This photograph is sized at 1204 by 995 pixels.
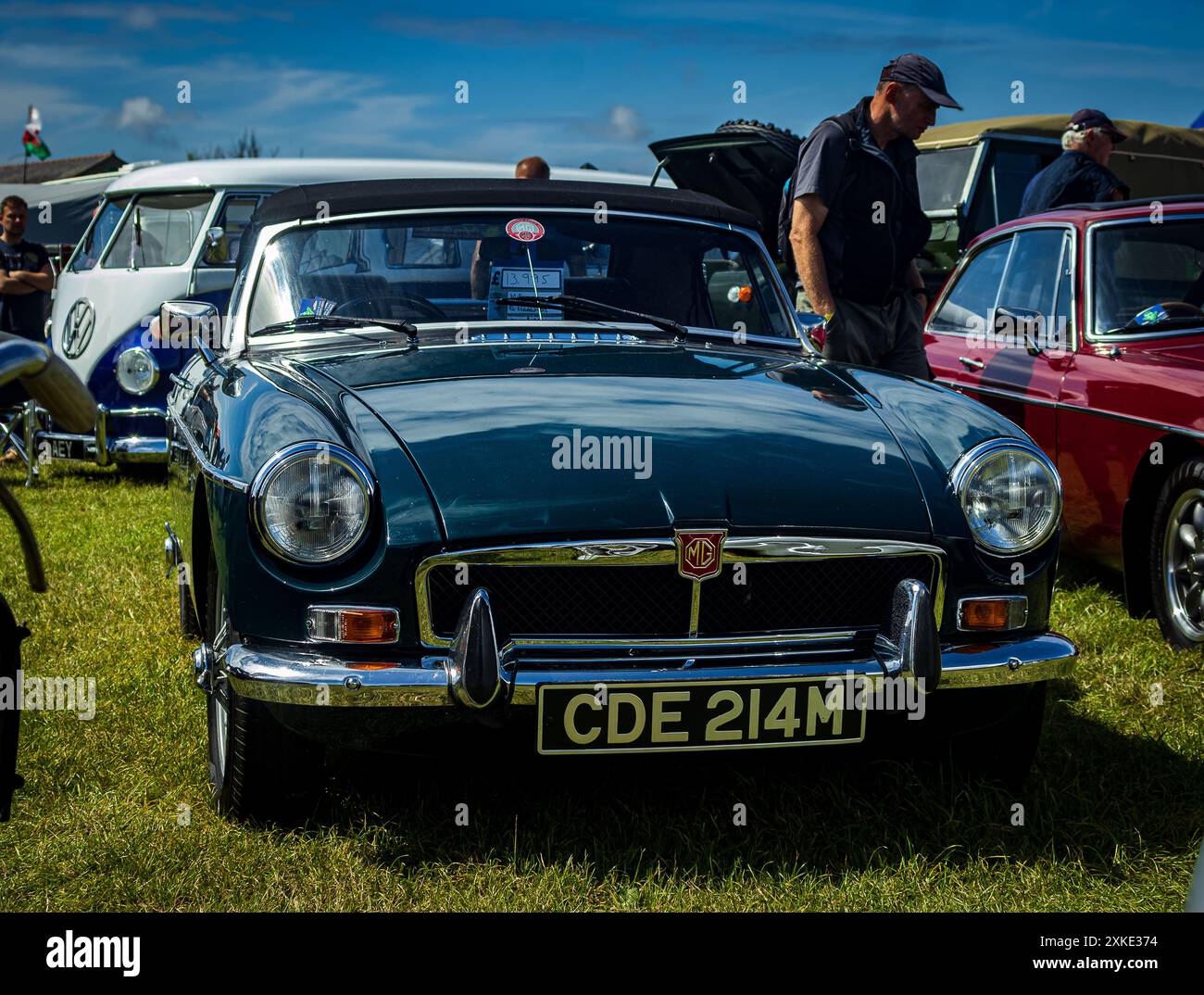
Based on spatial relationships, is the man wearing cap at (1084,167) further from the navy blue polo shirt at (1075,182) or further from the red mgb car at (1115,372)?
the red mgb car at (1115,372)

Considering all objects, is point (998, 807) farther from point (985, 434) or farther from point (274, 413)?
point (274, 413)

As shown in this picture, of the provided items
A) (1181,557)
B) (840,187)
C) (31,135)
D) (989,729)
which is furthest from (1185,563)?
(31,135)

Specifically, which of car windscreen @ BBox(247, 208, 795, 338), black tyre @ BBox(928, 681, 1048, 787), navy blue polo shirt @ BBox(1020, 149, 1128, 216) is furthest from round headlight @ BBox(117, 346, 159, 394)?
black tyre @ BBox(928, 681, 1048, 787)

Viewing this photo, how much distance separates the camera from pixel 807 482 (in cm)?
285

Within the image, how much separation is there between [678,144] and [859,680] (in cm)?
875

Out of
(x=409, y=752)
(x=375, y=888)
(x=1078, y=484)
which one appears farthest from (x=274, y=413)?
(x=1078, y=484)

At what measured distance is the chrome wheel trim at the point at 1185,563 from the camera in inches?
171

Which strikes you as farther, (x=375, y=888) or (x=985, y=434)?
(x=985, y=434)

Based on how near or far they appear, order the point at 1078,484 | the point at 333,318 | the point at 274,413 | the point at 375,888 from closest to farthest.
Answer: the point at 375,888 < the point at 274,413 < the point at 333,318 < the point at 1078,484

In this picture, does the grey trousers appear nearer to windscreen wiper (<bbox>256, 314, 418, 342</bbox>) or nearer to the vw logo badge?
windscreen wiper (<bbox>256, 314, 418, 342</bbox>)

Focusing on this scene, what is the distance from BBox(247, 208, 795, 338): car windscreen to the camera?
3.97 metres

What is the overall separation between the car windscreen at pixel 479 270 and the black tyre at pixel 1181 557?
1.39 m

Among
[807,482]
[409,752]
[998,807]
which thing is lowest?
[998,807]

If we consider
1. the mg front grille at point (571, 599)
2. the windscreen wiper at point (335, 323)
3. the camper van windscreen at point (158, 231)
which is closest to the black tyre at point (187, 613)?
the windscreen wiper at point (335, 323)
